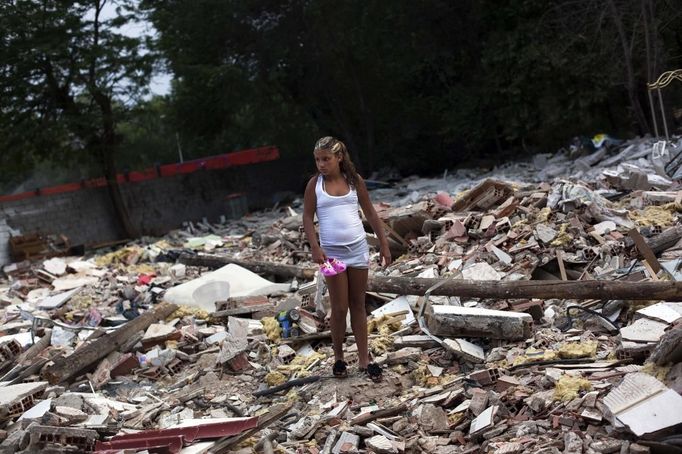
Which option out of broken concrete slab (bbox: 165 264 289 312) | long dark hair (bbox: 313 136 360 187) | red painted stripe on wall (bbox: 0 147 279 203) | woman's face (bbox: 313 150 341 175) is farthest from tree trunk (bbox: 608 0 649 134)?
woman's face (bbox: 313 150 341 175)

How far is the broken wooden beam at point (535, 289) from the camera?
15.1 ft

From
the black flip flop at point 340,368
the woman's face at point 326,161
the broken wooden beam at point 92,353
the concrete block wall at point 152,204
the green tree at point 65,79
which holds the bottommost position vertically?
the black flip flop at point 340,368

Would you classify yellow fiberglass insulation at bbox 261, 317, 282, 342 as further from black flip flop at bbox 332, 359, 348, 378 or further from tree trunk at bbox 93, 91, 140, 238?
tree trunk at bbox 93, 91, 140, 238

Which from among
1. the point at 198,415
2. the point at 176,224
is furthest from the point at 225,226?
the point at 198,415

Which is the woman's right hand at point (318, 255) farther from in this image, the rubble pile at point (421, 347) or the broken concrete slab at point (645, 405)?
the broken concrete slab at point (645, 405)

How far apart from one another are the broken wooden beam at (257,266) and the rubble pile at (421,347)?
0.12 feet

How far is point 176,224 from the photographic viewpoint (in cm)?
2142

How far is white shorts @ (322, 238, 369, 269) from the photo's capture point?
179 inches

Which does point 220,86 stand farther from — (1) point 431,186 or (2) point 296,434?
(2) point 296,434

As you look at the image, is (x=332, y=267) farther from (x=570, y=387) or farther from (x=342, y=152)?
(x=570, y=387)

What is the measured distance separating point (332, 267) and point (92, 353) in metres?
2.60

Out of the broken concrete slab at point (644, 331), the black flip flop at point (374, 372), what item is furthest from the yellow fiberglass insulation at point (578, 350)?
the black flip flop at point (374, 372)

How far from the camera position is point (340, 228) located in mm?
4504

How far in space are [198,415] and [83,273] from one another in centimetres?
728
